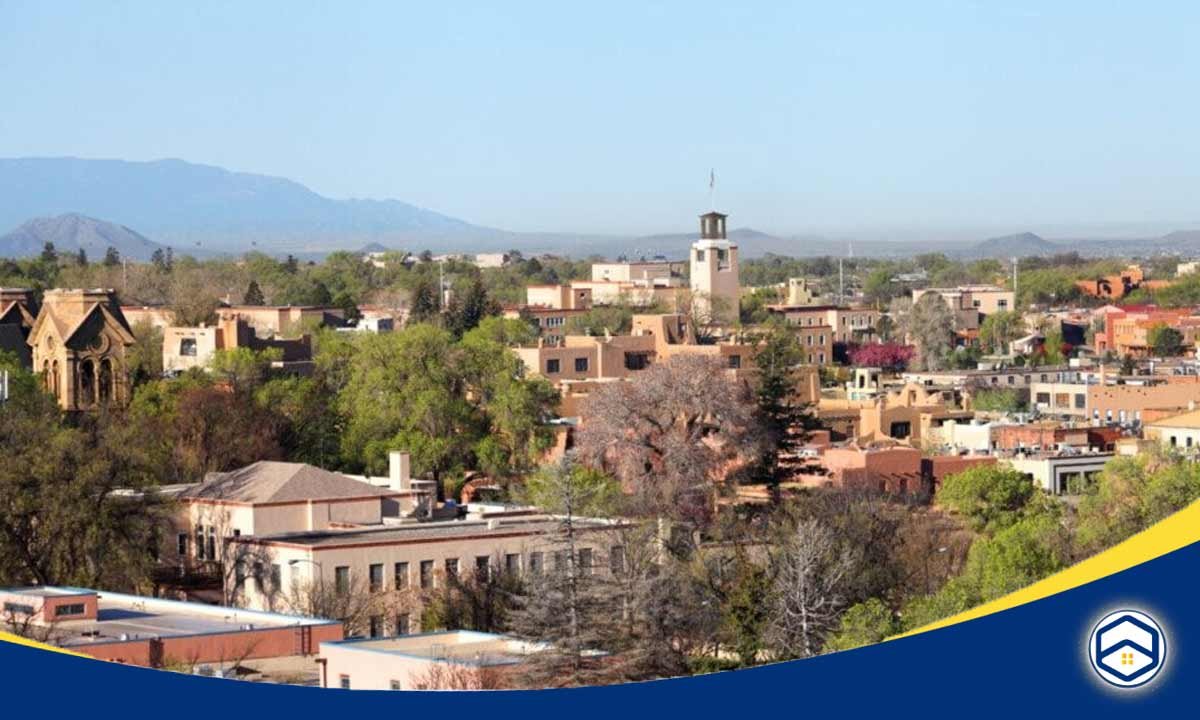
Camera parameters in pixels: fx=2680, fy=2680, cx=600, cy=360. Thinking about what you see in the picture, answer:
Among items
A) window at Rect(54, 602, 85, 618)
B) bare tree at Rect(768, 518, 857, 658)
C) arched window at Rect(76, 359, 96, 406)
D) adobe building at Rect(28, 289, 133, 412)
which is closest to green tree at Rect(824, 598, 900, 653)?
bare tree at Rect(768, 518, 857, 658)

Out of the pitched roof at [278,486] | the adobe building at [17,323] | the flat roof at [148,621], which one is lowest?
the flat roof at [148,621]

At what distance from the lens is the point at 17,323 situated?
26.9m

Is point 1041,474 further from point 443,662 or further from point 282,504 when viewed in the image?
point 443,662

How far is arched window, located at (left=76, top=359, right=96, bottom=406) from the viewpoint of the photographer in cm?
2306

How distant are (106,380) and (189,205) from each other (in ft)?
6.14

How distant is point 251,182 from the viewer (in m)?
22.9

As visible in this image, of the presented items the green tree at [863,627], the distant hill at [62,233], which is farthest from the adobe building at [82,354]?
the green tree at [863,627]

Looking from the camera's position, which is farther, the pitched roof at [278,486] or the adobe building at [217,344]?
the adobe building at [217,344]

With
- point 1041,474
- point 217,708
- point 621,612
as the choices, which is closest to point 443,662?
point 621,612

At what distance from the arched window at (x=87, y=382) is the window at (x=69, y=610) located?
1214cm

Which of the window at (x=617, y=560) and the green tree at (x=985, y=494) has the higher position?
the window at (x=617, y=560)

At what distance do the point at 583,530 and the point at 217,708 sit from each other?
764cm

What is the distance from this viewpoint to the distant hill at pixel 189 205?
18594 millimetres

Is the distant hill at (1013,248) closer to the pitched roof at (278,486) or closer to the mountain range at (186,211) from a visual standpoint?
the mountain range at (186,211)
